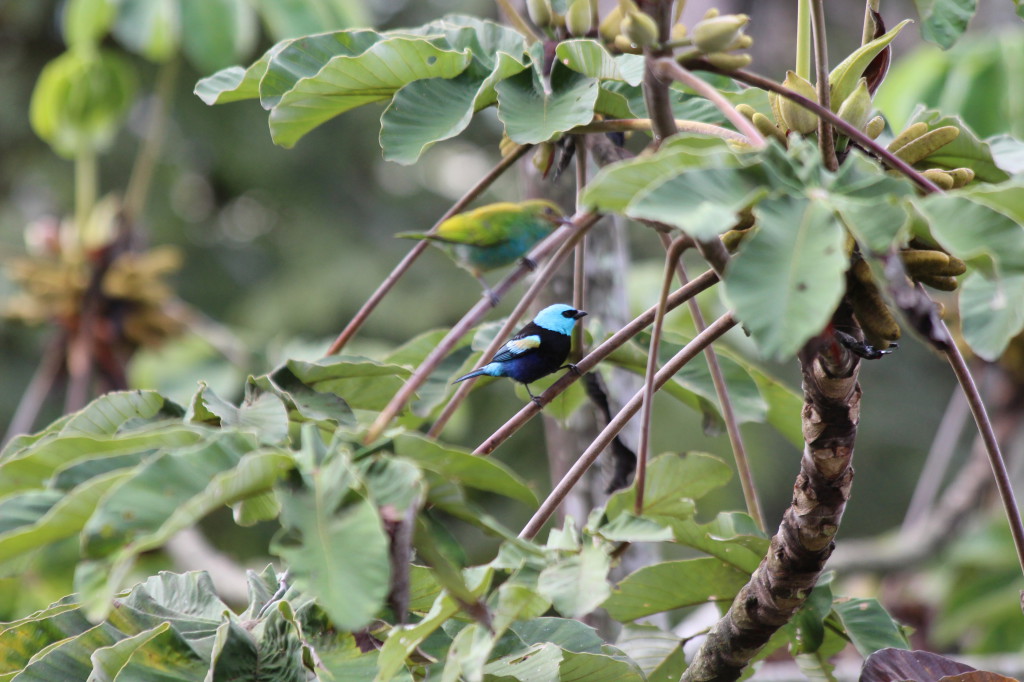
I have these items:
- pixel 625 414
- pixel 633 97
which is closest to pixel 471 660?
pixel 625 414

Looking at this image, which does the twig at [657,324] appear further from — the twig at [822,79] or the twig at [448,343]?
the twig at [822,79]

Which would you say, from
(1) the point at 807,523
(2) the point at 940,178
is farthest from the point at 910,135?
(1) the point at 807,523

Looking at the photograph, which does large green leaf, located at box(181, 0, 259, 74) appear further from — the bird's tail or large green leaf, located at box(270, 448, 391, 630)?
large green leaf, located at box(270, 448, 391, 630)

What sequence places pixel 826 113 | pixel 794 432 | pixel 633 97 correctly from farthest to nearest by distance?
1. pixel 794 432
2. pixel 633 97
3. pixel 826 113

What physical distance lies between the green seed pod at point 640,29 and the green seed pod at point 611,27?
0.53 meters

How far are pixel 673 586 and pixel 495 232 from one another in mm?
621

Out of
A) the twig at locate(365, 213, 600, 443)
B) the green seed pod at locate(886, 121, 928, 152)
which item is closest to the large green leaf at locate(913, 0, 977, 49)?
the green seed pod at locate(886, 121, 928, 152)

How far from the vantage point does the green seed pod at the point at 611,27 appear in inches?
63.6

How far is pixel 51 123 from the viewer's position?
356 cm

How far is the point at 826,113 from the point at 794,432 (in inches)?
35.1

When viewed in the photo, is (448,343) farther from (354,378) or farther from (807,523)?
(807,523)

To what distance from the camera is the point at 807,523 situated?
50.4 inches

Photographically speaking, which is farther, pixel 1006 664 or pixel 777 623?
pixel 1006 664

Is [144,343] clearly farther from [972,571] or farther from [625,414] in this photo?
[972,571]
